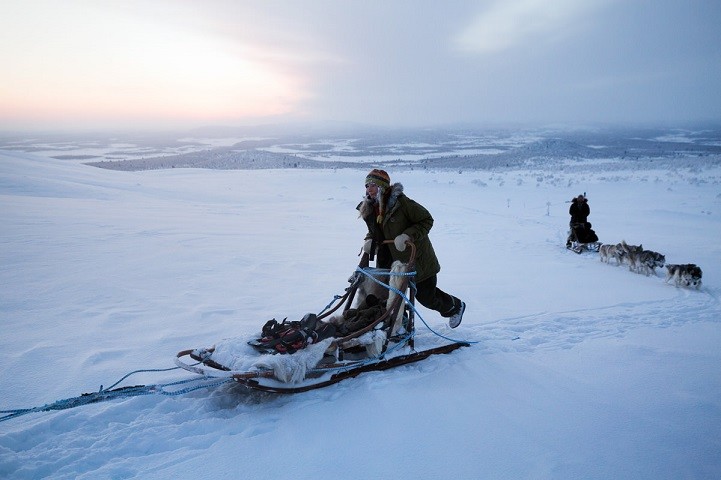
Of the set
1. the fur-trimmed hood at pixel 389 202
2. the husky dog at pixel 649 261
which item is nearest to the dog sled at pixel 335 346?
the fur-trimmed hood at pixel 389 202

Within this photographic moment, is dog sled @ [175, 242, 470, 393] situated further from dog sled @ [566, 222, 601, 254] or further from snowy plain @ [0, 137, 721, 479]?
dog sled @ [566, 222, 601, 254]

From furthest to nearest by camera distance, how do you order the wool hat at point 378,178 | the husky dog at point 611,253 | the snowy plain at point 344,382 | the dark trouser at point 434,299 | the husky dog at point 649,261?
the husky dog at point 611,253 < the husky dog at point 649,261 < the dark trouser at point 434,299 < the wool hat at point 378,178 < the snowy plain at point 344,382

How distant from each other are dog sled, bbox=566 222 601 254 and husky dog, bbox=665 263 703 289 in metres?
3.09

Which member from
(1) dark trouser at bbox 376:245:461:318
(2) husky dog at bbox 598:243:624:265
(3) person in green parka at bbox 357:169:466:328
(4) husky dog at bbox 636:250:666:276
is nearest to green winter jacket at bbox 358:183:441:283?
(3) person in green parka at bbox 357:169:466:328

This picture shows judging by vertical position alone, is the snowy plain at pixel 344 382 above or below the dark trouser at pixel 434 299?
below

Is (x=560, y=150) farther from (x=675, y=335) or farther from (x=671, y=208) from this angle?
(x=675, y=335)

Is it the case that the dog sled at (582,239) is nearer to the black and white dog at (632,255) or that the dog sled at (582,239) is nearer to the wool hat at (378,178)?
the black and white dog at (632,255)

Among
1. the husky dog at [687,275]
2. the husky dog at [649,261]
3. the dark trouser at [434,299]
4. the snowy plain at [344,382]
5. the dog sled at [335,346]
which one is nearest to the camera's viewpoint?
the snowy plain at [344,382]

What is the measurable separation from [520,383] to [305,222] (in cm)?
1040

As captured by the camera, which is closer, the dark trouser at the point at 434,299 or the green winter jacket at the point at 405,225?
the green winter jacket at the point at 405,225

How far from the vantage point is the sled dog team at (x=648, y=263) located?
6.67m

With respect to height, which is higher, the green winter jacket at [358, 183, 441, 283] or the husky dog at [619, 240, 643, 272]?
the green winter jacket at [358, 183, 441, 283]

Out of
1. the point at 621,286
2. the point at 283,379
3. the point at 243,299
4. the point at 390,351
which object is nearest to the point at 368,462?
the point at 283,379

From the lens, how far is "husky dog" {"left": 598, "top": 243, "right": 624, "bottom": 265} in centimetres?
854
